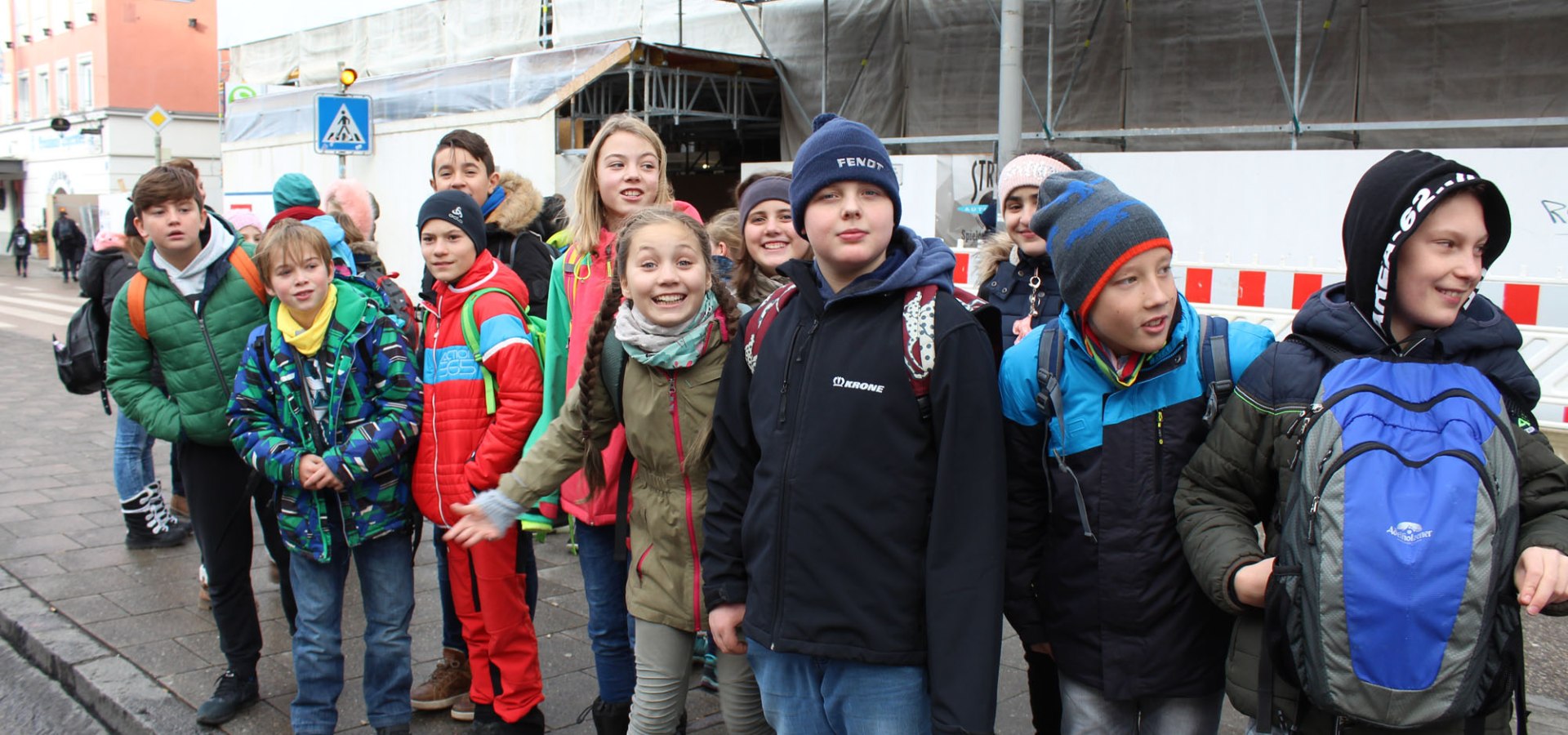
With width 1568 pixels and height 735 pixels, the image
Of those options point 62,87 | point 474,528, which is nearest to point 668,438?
point 474,528

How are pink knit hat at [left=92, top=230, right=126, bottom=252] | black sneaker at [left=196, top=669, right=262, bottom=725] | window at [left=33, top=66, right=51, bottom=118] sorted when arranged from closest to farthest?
black sneaker at [left=196, top=669, right=262, bottom=725]
pink knit hat at [left=92, top=230, right=126, bottom=252]
window at [left=33, top=66, right=51, bottom=118]

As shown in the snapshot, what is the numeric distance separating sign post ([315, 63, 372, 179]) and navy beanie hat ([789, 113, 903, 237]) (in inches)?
362

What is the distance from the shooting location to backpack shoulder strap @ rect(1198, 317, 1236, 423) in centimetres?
237

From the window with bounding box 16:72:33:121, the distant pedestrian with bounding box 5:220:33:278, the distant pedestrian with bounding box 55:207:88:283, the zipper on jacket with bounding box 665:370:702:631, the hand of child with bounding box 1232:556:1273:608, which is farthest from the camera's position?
the window with bounding box 16:72:33:121

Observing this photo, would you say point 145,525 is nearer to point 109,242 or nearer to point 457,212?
point 109,242

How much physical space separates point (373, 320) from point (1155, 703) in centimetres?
265

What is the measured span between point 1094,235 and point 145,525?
5734 mm

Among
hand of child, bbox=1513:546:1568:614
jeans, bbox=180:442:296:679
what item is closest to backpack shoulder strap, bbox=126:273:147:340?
jeans, bbox=180:442:296:679

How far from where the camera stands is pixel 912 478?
2.37 m

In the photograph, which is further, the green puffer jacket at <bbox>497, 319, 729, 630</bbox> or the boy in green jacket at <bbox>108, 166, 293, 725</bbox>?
the boy in green jacket at <bbox>108, 166, 293, 725</bbox>

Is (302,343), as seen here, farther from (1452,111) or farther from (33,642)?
(1452,111)

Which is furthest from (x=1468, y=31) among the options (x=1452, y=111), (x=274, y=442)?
(x=274, y=442)

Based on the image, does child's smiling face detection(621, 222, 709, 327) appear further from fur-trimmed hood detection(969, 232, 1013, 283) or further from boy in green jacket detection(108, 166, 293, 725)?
boy in green jacket detection(108, 166, 293, 725)

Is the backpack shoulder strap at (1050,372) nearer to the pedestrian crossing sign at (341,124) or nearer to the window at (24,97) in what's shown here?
the pedestrian crossing sign at (341,124)
